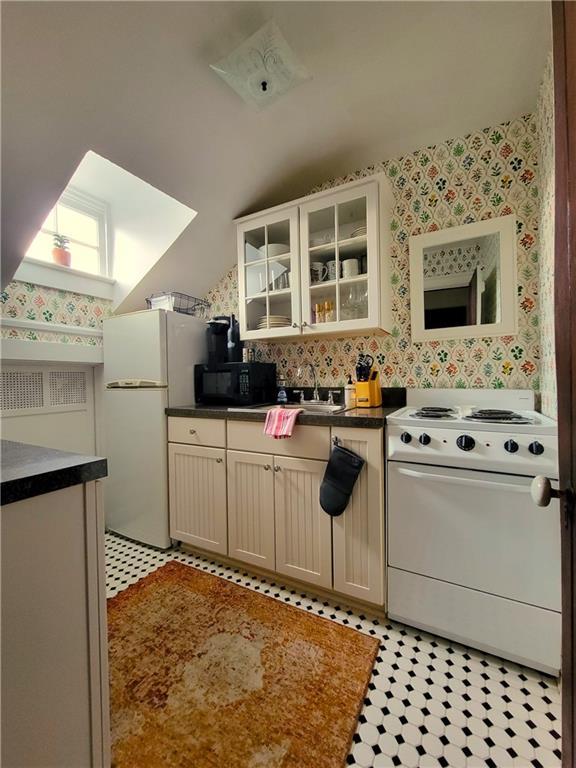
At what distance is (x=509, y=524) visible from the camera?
1.24 meters

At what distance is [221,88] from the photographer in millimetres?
1472

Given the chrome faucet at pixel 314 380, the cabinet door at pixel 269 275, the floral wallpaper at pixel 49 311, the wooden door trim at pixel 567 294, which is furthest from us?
the chrome faucet at pixel 314 380

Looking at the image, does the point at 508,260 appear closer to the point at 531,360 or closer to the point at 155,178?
the point at 531,360

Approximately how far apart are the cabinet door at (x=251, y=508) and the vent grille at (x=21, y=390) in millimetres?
1377

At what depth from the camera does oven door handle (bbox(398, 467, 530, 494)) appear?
122 cm

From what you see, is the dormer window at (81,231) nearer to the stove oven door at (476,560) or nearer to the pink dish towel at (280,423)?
the pink dish towel at (280,423)

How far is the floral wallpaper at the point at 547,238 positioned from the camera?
1.40 metres

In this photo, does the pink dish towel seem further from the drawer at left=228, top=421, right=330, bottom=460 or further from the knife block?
the knife block

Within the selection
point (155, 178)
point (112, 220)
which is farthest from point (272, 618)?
point (112, 220)

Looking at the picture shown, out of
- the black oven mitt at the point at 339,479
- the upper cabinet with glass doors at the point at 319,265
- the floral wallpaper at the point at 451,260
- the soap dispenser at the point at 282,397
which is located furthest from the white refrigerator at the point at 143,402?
the floral wallpaper at the point at 451,260

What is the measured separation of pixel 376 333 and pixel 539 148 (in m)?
1.19

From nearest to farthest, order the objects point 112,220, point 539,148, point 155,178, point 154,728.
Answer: point 154,728 → point 539,148 → point 155,178 → point 112,220

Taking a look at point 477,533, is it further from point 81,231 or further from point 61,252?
point 81,231

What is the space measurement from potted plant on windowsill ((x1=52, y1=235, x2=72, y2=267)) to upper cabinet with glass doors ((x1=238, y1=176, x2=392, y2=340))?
115 cm
